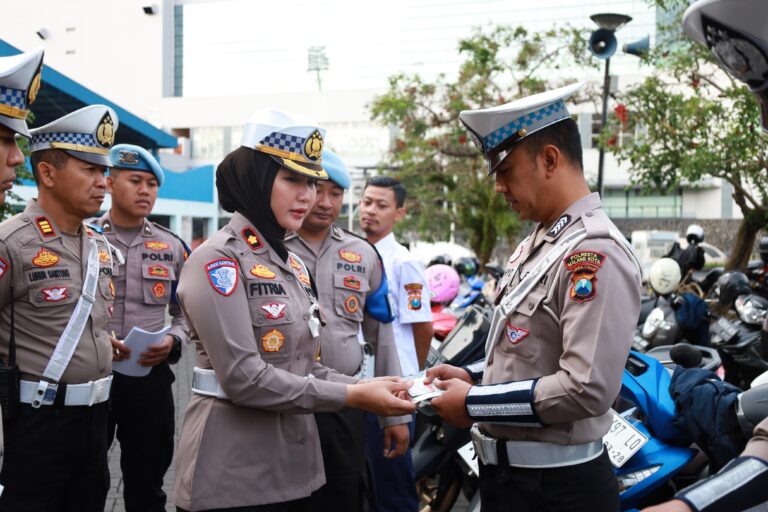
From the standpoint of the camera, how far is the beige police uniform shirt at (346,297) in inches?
143

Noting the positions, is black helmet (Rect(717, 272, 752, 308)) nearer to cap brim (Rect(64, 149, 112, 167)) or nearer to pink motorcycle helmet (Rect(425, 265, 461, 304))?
pink motorcycle helmet (Rect(425, 265, 461, 304))

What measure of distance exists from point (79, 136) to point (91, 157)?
108 millimetres

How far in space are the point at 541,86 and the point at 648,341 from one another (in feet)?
27.2

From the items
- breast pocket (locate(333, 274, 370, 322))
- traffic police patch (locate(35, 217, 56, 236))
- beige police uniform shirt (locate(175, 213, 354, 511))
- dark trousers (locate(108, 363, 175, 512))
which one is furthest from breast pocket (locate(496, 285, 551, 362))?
dark trousers (locate(108, 363, 175, 512))

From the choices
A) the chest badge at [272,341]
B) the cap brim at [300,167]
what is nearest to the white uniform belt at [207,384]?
the chest badge at [272,341]

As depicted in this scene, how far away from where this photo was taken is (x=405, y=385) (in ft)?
9.09

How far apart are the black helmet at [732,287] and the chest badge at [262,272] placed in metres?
5.51

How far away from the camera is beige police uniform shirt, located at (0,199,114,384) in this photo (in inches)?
123

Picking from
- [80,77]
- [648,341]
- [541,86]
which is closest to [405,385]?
[648,341]

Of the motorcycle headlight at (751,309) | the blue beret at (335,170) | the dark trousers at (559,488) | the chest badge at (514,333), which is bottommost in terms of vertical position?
the dark trousers at (559,488)

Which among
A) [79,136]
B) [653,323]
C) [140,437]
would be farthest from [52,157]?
[653,323]

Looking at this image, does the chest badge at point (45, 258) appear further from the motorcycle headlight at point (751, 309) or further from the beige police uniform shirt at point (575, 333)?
the motorcycle headlight at point (751, 309)

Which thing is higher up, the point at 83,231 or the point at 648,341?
the point at 83,231

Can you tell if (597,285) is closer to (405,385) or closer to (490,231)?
(405,385)
